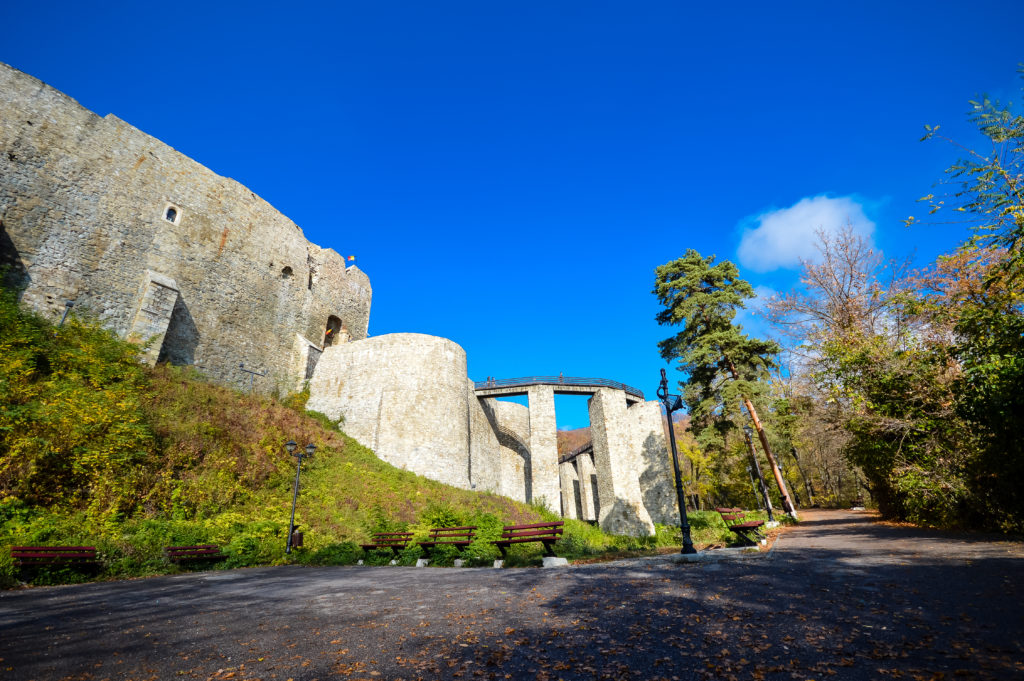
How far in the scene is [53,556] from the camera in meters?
8.45

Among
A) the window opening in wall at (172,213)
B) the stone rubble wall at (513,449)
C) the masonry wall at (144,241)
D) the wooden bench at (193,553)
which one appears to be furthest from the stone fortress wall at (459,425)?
the wooden bench at (193,553)

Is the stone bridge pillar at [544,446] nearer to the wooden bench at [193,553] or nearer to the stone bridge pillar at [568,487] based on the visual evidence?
the stone bridge pillar at [568,487]

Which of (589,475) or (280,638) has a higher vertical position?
(589,475)

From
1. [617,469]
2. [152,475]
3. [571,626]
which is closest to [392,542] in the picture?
[152,475]

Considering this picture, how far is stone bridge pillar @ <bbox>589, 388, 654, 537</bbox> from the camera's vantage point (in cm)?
2564

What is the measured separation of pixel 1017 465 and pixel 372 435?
24.3m

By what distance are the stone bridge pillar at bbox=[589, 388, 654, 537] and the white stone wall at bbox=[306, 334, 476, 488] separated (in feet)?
28.0

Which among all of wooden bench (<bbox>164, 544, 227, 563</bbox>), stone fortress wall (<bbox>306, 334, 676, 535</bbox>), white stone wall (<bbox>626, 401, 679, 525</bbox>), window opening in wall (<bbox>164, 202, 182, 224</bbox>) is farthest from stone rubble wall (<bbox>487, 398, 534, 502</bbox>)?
wooden bench (<bbox>164, 544, 227, 563</bbox>)

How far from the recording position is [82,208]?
18.5 meters

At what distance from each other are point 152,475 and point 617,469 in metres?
22.4

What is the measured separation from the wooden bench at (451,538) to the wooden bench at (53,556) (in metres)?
6.70

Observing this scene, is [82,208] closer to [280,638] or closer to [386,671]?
[280,638]

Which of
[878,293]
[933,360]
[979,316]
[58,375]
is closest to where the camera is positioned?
[979,316]

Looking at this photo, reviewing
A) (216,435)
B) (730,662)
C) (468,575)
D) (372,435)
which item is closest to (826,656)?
(730,662)
